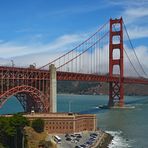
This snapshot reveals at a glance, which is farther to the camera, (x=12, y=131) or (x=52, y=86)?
(x=52, y=86)

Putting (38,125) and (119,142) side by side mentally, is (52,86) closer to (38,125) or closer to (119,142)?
(119,142)

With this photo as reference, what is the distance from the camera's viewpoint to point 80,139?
41469mm

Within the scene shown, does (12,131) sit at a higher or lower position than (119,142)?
higher

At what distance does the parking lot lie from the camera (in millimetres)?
38344

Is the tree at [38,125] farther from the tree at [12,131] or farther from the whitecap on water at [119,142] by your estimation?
the whitecap on water at [119,142]

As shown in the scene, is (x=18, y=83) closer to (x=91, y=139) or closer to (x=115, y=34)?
(x=91, y=139)

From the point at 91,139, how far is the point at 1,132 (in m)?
9.28

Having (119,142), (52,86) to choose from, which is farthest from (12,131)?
(52,86)

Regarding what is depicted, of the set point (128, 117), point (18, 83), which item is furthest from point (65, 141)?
point (128, 117)

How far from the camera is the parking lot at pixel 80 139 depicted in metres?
38.3

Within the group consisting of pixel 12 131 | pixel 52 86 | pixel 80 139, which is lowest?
pixel 80 139

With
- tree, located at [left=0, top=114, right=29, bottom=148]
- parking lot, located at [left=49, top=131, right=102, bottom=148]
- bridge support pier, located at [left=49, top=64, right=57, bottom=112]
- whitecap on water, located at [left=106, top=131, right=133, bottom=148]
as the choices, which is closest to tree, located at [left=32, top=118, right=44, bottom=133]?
parking lot, located at [left=49, top=131, right=102, bottom=148]

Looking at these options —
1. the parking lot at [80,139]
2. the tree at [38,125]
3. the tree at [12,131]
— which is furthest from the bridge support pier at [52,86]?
the tree at [12,131]

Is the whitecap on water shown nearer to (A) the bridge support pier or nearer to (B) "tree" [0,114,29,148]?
(B) "tree" [0,114,29,148]
